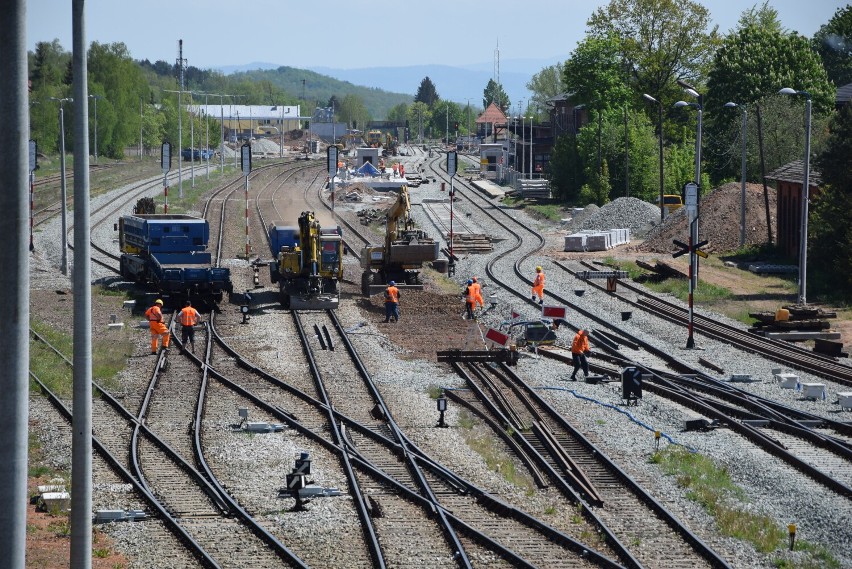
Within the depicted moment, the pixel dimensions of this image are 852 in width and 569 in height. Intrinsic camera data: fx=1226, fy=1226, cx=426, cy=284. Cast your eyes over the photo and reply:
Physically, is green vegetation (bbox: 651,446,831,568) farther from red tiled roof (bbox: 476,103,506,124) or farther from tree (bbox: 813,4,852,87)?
red tiled roof (bbox: 476,103,506,124)

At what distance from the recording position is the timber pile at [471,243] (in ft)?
179

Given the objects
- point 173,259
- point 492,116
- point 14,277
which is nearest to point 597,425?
point 14,277

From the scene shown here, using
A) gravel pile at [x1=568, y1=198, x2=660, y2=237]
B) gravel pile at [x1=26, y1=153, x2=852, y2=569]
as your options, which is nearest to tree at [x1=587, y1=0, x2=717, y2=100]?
gravel pile at [x1=568, y1=198, x2=660, y2=237]

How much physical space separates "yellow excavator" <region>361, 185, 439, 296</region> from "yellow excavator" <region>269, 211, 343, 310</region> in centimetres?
229

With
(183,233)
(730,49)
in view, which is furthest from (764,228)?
(730,49)

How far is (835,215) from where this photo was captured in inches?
1657

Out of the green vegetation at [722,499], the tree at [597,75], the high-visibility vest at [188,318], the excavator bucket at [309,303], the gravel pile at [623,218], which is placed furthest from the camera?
the tree at [597,75]

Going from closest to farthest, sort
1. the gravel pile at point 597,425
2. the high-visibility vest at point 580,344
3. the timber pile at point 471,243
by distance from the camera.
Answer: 1. the gravel pile at point 597,425
2. the high-visibility vest at point 580,344
3. the timber pile at point 471,243

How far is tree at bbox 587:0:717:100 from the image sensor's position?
93.8 m

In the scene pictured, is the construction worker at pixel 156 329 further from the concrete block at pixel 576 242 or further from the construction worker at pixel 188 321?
the concrete block at pixel 576 242

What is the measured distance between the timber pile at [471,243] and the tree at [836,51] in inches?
2362

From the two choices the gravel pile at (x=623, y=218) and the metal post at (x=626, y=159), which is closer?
the gravel pile at (x=623, y=218)

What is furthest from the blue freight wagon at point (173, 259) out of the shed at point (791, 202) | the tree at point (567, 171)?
the tree at point (567, 171)

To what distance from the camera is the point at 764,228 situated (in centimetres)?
5403
